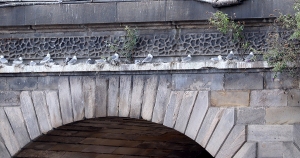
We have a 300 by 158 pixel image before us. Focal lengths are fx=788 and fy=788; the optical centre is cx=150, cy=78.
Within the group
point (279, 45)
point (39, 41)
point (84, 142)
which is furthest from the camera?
point (84, 142)

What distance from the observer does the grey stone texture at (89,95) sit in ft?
29.3

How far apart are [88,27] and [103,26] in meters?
0.20

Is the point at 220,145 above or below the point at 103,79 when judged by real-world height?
below

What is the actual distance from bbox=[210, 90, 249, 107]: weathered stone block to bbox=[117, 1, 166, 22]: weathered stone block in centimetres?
103

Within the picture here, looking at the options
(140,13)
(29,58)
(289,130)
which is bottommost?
(289,130)

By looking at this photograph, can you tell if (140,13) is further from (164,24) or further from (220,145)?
(220,145)

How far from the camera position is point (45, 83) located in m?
9.15

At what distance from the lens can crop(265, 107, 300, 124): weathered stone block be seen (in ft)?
26.4

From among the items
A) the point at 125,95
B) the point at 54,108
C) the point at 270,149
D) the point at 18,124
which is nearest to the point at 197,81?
the point at 125,95

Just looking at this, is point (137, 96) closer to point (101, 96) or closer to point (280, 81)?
point (101, 96)

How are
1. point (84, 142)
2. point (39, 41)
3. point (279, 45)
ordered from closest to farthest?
point (279, 45) < point (39, 41) < point (84, 142)

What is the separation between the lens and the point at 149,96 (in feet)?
28.4

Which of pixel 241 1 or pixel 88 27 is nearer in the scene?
pixel 241 1

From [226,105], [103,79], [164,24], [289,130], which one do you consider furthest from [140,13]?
[289,130]
